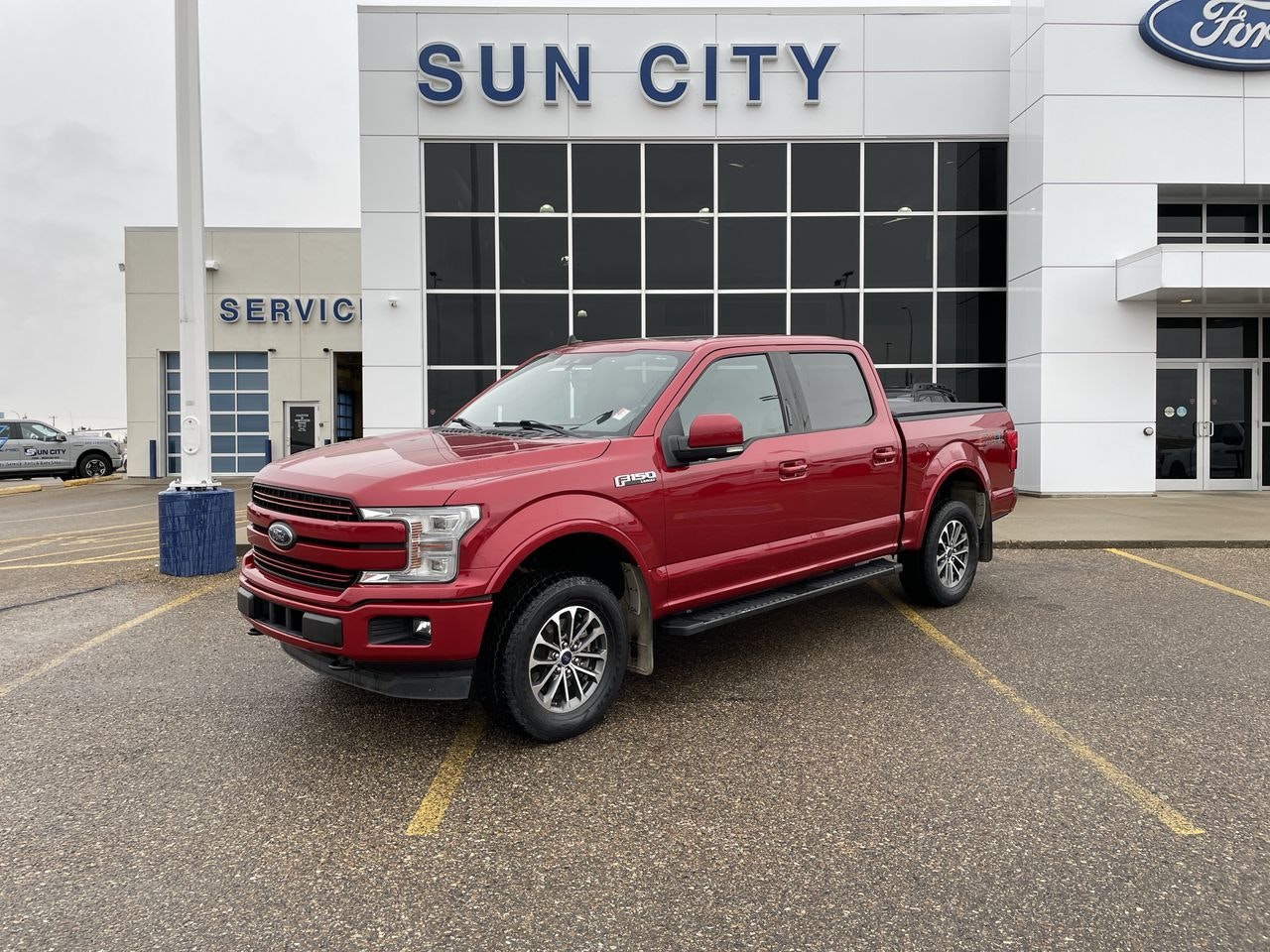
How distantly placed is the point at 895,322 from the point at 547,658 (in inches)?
522

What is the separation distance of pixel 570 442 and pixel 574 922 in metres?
2.19

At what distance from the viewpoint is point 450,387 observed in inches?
602

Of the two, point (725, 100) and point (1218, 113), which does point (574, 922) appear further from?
point (1218, 113)

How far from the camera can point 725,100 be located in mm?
14930

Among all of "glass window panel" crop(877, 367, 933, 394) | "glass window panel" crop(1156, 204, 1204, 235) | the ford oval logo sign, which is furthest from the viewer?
"glass window panel" crop(877, 367, 933, 394)

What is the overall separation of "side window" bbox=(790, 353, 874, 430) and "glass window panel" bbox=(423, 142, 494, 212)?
11184 mm

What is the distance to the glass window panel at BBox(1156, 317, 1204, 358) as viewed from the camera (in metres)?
14.7

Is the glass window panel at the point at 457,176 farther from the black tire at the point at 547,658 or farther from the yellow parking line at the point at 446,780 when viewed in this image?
the black tire at the point at 547,658

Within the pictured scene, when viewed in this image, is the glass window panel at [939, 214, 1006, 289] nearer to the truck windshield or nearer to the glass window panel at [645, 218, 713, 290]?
the glass window panel at [645, 218, 713, 290]

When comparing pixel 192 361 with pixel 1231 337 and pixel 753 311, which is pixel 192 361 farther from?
pixel 1231 337

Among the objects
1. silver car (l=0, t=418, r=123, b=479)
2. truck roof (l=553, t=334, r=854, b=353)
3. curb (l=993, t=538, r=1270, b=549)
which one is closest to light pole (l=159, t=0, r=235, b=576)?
truck roof (l=553, t=334, r=854, b=353)

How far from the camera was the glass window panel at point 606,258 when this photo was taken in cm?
1537

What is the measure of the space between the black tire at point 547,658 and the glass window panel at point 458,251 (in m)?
12.4

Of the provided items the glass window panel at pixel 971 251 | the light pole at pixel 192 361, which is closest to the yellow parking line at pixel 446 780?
the light pole at pixel 192 361
